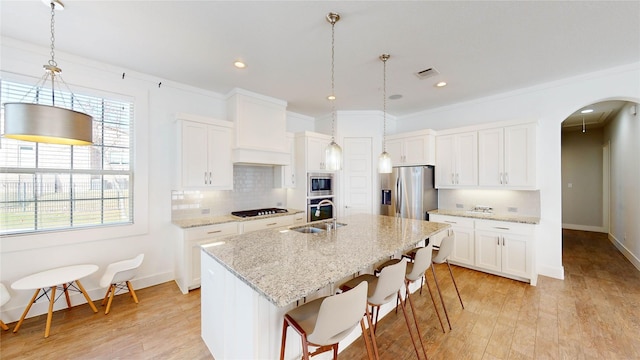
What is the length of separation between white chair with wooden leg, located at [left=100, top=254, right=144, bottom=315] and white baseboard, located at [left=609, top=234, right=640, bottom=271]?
273 inches

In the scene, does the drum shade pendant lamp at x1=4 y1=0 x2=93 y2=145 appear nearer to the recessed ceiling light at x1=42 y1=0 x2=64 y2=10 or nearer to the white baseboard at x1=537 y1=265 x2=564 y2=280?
the recessed ceiling light at x1=42 y1=0 x2=64 y2=10

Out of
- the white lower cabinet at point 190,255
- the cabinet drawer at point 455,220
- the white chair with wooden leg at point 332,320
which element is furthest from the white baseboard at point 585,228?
the white lower cabinet at point 190,255

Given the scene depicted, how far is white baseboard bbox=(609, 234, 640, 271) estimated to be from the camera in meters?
3.59

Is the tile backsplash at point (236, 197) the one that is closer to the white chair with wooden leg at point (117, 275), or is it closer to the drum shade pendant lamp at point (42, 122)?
the white chair with wooden leg at point (117, 275)

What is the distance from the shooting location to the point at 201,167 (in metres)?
3.32

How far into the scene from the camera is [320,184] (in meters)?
4.52

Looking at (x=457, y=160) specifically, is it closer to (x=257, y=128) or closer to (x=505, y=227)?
(x=505, y=227)

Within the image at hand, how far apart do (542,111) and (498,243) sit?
6.74ft

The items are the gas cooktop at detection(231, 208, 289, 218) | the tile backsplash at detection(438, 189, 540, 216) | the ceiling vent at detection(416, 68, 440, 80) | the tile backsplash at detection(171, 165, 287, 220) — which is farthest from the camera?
the gas cooktop at detection(231, 208, 289, 218)

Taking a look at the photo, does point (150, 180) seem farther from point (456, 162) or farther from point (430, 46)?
point (456, 162)

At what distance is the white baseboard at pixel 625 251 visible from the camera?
359 centimetres

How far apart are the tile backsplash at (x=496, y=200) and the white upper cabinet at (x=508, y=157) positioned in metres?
0.36

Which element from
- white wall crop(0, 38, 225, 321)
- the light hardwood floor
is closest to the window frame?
white wall crop(0, 38, 225, 321)

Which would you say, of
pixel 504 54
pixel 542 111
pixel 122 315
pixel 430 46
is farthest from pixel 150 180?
pixel 542 111
